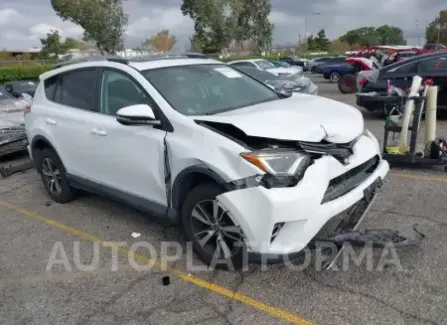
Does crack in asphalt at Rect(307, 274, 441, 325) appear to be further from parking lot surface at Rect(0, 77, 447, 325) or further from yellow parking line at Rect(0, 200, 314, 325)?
yellow parking line at Rect(0, 200, 314, 325)

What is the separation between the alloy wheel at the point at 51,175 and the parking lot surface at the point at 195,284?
0.84 metres

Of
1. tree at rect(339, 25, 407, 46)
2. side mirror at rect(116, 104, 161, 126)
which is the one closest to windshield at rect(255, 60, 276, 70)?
side mirror at rect(116, 104, 161, 126)

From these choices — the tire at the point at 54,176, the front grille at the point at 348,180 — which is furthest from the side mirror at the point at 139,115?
the tire at the point at 54,176

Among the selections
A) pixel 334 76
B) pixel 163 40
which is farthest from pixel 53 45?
pixel 334 76

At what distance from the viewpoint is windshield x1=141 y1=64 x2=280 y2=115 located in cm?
369

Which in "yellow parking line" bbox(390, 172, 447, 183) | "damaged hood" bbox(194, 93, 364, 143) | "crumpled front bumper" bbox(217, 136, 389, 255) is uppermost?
"damaged hood" bbox(194, 93, 364, 143)

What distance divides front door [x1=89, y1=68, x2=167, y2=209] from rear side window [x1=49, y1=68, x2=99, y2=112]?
0.17 metres

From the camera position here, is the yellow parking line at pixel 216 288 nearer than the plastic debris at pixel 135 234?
Yes

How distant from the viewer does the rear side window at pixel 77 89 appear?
440 cm

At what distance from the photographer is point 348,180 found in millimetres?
3232

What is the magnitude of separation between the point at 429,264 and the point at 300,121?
1.52 meters

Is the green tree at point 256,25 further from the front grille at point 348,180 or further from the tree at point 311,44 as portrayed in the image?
the front grille at point 348,180

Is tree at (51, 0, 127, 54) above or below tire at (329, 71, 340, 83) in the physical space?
above

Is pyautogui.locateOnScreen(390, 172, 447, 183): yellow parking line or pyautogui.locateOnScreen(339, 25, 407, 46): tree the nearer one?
pyautogui.locateOnScreen(390, 172, 447, 183): yellow parking line
